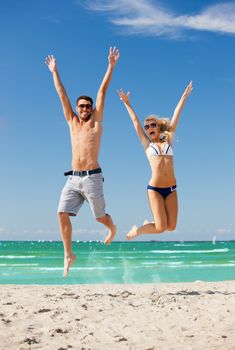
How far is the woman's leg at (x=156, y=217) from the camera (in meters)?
8.55

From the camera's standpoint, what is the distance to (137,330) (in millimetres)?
8414

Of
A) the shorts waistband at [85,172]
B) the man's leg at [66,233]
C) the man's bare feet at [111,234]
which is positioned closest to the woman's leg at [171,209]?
the man's bare feet at [111,234]

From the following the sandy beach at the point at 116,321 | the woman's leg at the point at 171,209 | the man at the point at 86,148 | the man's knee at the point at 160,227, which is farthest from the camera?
the woman's leg at the point at 171,209

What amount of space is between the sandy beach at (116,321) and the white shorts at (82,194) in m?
1.73

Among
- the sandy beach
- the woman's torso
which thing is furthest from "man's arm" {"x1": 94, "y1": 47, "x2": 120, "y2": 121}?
the sandy beach

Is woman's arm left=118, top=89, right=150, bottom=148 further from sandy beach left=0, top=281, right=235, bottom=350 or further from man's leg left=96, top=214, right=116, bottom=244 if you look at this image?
sandy beach left=0, top=281, right=235, bottom=350

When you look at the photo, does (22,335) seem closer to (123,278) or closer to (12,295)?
(12,295)

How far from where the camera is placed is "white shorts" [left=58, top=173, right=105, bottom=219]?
27.6 feet

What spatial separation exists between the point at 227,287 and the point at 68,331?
6670mm

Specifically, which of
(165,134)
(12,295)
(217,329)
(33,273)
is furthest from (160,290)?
(33,273)

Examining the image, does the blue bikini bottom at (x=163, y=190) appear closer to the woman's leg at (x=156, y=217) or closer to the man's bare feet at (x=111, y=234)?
the woman's leg at (x=156, y=217)

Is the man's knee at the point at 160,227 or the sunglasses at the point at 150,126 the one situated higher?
the sunglasses at the point at 150,126

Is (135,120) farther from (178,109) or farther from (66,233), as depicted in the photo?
(66,233)

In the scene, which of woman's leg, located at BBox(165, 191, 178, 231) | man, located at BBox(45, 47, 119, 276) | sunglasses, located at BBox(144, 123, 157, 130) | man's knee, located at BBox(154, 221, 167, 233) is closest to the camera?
man, located at BBox(45, 47, 119, 276)
